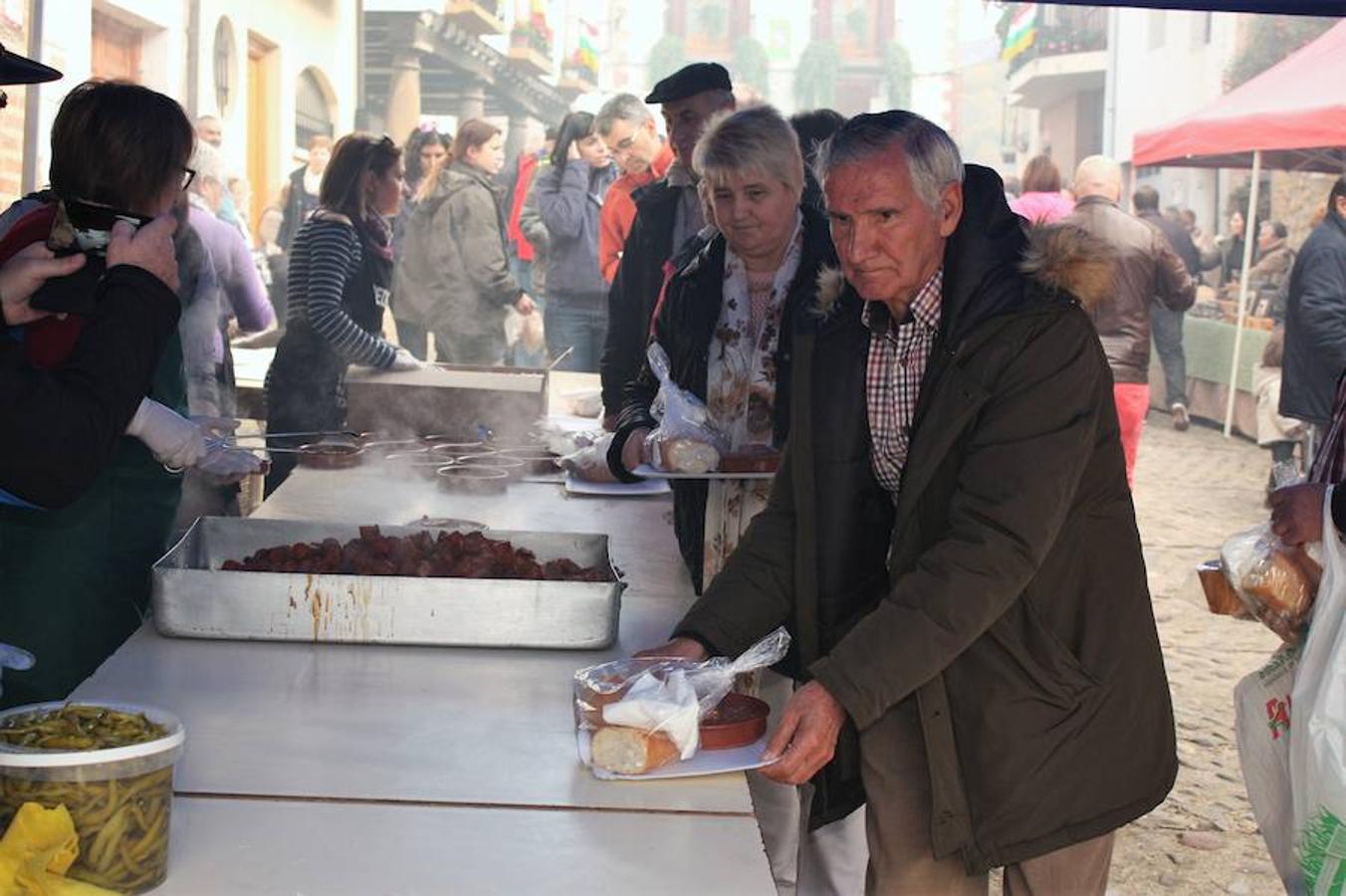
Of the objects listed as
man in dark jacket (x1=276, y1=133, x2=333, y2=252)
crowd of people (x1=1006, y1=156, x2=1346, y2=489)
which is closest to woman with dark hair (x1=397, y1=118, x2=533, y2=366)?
crowd of people (x1=1006, y1=156, x2=1346, y2=489)

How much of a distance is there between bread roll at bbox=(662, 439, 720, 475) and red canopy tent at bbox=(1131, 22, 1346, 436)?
361 inches

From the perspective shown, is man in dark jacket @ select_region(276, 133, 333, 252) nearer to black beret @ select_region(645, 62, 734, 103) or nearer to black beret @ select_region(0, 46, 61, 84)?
black beret @ select_region(645, 62, 734, 103)

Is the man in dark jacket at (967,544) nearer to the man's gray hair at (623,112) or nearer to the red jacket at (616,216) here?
the red jacket at (616,216)

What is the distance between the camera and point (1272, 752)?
2.69m

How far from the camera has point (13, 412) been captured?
1813 millimetres

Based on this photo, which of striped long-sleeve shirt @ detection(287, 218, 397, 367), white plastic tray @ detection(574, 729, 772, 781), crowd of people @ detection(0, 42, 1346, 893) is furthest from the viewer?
striped long-sleeve shirt @ detection(287, 218, 397, 367)

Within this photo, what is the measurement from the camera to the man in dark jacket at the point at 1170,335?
1339 centimetres

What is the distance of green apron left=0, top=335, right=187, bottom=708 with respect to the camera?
284 centimetres

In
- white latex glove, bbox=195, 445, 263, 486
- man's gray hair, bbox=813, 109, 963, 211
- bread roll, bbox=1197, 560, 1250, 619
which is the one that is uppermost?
man's gray hair, bbox=813, 109, 963, 211

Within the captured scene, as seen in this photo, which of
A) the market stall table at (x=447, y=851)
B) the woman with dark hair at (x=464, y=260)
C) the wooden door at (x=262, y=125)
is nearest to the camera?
the market stall table at (x=447, y=851)

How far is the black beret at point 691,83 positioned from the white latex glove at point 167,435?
8.17 ft

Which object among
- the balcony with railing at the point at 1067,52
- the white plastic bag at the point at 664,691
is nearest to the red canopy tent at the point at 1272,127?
the white plastic bag at the point at 664,691

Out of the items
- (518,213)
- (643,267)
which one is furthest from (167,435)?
(518,213)

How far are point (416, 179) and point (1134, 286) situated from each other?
4778 millimetres
